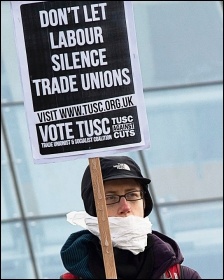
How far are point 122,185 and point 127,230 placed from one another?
18 centimetres

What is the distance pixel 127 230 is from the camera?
5969 millimetres

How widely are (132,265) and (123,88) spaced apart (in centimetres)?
68

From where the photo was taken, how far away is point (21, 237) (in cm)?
1262

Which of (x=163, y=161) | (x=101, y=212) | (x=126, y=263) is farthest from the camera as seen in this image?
(x=163, y=161)

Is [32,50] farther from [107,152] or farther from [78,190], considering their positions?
[78,190]

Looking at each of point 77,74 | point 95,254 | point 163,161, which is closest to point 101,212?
point 95,254

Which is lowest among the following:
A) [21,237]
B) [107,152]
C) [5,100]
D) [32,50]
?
[21,237]

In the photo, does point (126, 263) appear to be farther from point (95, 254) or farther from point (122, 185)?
point (122, 185)

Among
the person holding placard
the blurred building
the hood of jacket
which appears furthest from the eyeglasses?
the blurred building

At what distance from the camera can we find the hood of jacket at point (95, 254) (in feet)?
19.1

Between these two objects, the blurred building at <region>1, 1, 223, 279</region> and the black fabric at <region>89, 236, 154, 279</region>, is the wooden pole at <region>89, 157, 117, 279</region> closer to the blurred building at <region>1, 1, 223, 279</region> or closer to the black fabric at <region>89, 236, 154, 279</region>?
the black fabric at <region>89, 236, 154, 279</region>

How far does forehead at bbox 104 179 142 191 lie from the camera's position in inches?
237

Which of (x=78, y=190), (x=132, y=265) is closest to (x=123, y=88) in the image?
(x=132, y=265)

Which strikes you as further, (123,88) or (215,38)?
(215,38)
